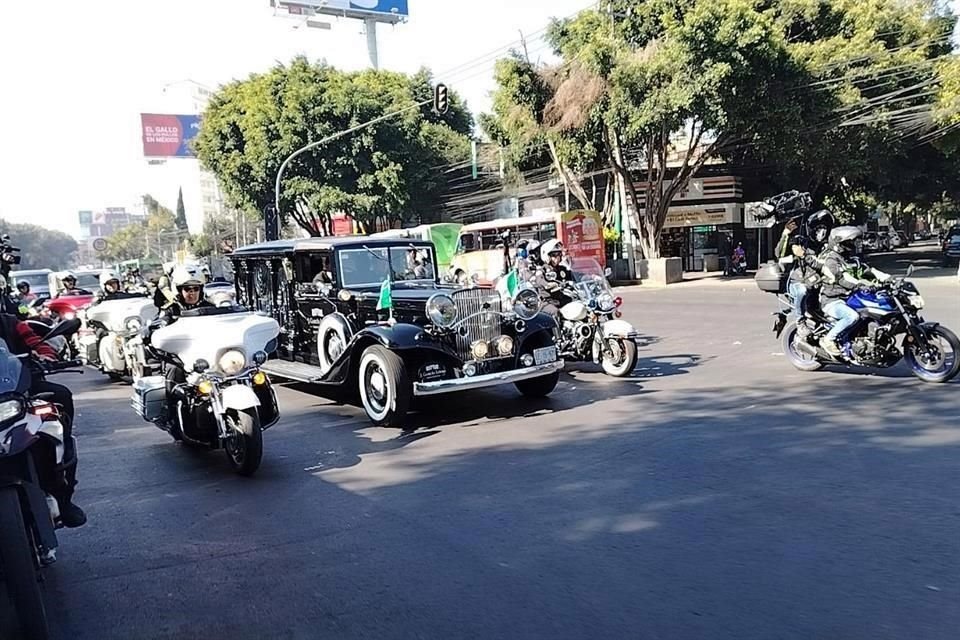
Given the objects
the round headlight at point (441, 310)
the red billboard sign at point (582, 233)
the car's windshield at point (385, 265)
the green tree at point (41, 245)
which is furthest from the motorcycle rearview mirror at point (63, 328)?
the green tree at point (41, 245)

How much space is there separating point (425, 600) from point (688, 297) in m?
19.6

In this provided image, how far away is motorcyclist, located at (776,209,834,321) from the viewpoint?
909 centimetres

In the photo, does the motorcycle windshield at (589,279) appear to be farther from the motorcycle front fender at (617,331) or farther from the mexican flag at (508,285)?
the mexican flag at (508,285)

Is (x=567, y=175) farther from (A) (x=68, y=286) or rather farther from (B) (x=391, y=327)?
(B) (x=391, y=327)

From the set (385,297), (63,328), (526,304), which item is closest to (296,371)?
(385,297)

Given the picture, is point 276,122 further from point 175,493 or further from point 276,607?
point 276,607

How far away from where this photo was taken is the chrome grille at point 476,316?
26.3ft

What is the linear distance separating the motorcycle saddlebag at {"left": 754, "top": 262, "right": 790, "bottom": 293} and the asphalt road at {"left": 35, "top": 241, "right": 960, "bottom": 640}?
5.92 ft

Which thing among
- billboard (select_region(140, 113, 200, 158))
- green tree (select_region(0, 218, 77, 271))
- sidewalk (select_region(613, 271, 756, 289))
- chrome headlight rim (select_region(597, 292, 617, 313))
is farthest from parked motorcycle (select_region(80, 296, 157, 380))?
green tree (select_region(0, 218, 77, 271))

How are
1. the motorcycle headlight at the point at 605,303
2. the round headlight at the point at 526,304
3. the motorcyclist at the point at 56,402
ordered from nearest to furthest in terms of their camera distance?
1. the motorcyclist at the point at 56,402
2. the round headlight at the point at 526,304
3. the motorcycle headlight at the point at 605,303

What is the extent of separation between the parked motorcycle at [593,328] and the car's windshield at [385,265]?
1.65 m

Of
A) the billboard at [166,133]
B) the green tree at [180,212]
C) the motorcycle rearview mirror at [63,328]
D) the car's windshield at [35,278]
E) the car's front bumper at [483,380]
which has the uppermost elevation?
the billboard at [166,133]

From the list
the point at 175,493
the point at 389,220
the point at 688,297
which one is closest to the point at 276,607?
the point at 175,493

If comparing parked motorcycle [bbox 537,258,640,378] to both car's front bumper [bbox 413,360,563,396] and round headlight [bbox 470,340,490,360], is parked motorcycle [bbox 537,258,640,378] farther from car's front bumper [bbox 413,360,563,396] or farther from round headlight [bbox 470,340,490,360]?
round headlight [bbox 470,340,490,360]
